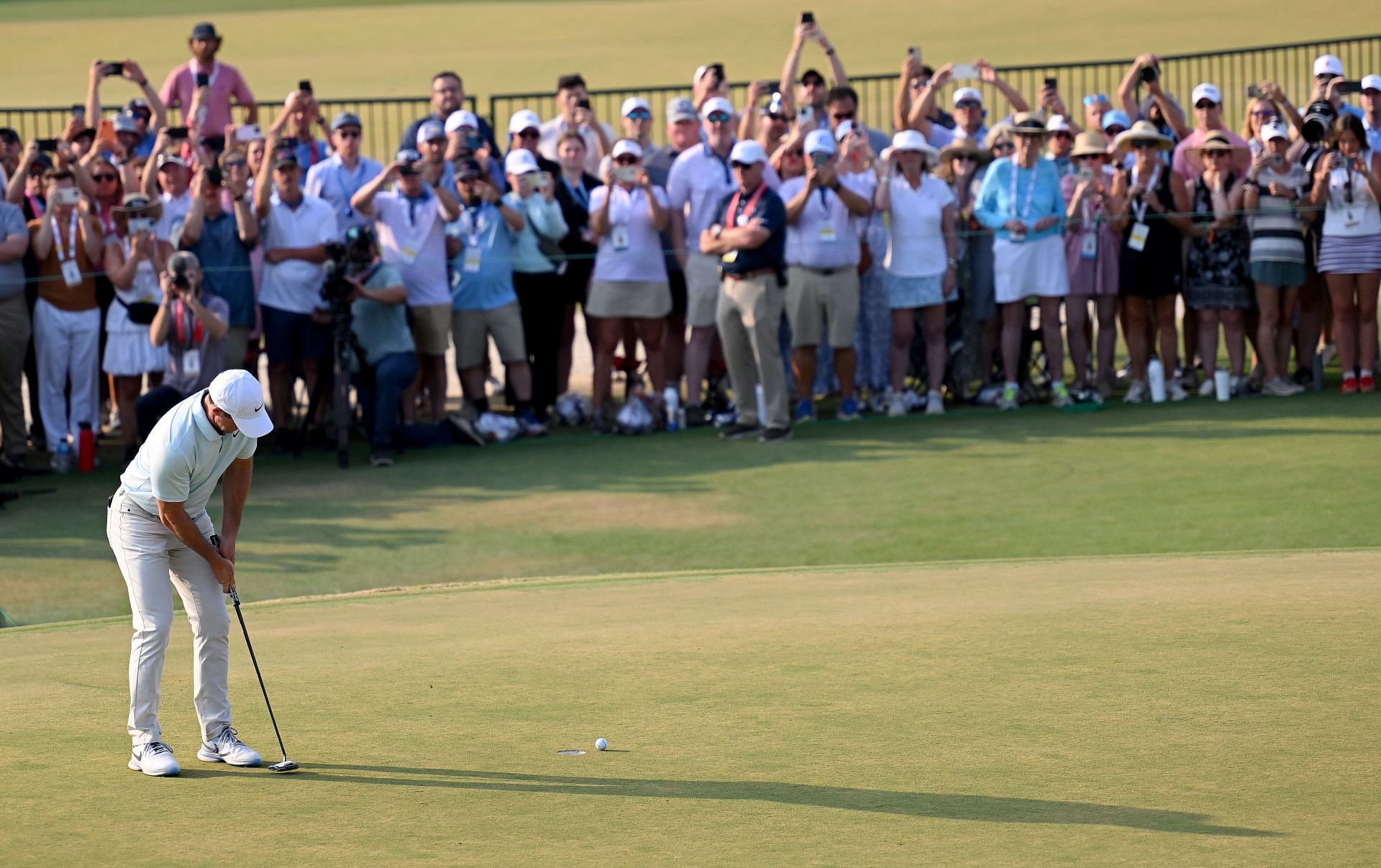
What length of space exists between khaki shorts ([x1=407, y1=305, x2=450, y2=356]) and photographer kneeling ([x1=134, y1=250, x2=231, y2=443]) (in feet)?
5.86

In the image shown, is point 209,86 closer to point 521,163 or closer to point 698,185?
point 521,163

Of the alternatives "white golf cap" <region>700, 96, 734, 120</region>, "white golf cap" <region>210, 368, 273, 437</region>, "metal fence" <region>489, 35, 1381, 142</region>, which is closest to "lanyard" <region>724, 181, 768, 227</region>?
"white golf cap" <region>700, 96, 734, 120</region>

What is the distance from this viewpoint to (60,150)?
14.8 meters

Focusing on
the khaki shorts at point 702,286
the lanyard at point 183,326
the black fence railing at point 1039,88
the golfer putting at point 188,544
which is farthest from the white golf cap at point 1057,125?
the black fence railing at point 1039,88

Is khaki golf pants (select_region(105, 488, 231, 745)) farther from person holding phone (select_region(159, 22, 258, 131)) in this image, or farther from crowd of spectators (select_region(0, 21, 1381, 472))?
person holding phone (select_region(159, 22, 258, 131))

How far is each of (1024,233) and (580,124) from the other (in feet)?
14.0

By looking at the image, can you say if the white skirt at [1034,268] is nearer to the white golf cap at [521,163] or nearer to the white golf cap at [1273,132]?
the white golf cap at [1273,132]

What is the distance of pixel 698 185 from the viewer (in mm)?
15688

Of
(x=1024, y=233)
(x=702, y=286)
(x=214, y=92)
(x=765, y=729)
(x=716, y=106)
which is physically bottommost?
(x=765, y=729)

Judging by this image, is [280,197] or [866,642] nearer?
[866,642]

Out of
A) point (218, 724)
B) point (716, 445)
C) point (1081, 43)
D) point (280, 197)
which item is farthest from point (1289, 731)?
point (1081, 43)

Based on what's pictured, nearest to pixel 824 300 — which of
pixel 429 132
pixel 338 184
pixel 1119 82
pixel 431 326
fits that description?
pixel 431 326

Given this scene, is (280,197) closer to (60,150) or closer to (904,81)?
(60,150)

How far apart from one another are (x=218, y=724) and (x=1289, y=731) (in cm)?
408
